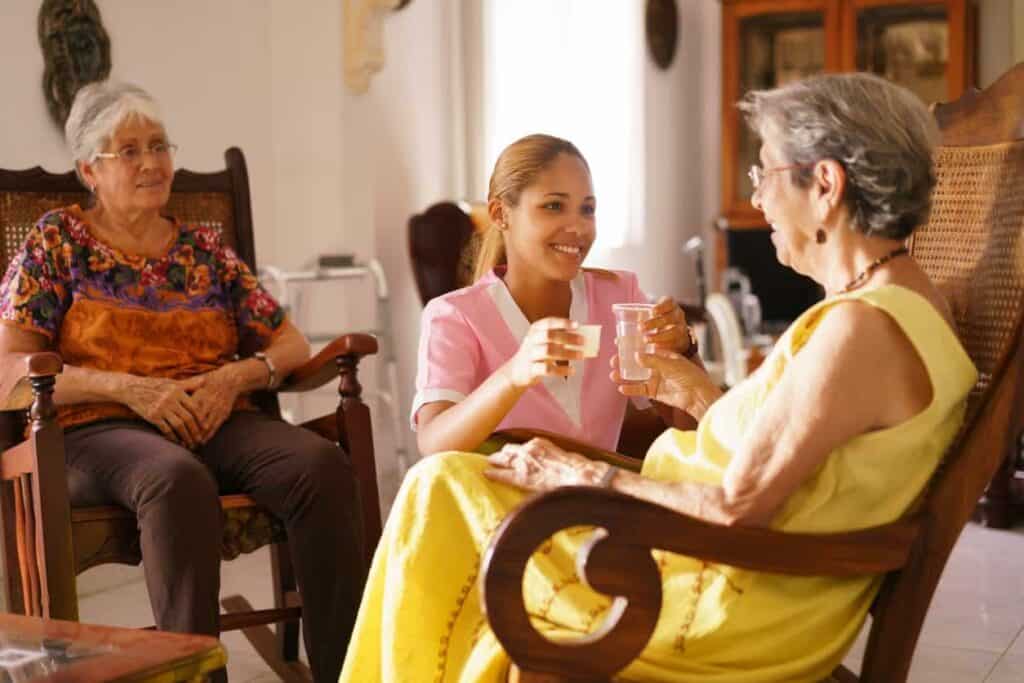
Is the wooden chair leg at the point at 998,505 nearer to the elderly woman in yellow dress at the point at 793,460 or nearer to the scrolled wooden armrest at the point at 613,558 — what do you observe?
the elderly woman in yellow dress at the point at 793,460

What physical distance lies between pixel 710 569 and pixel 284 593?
1.53 meters

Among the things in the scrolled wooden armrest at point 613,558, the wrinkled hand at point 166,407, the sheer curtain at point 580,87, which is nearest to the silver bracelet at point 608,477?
the scrolled wooden armrest at point 613,558

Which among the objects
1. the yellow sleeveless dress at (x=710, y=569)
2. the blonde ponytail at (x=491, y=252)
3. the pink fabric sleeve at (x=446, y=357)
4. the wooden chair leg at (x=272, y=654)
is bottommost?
the wooden chair leg at (x=272, y=654)

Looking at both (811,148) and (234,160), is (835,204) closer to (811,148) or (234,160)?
(811,148)

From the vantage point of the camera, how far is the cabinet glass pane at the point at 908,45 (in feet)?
20.5

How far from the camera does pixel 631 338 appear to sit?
1.90 meters

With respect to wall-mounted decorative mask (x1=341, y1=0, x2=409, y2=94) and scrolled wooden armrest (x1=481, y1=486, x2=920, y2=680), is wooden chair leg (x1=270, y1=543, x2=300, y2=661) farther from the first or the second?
wall-mounted decorative mask (x1=341, y1=0, x2=409, y2=94)

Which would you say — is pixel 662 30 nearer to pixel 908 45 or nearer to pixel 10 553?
pixel 908 45

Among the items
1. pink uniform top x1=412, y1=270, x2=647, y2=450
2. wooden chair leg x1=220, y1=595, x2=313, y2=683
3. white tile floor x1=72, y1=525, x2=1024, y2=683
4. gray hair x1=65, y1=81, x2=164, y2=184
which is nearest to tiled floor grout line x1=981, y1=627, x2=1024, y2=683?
white tile floor x1=72, y1=525, x2=1024, y2=683

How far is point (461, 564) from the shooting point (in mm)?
1612

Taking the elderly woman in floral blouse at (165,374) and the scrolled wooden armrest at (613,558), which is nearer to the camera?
the scrolled wooden armrest at (613,558)

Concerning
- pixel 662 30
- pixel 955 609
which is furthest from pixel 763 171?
pixel 662 30

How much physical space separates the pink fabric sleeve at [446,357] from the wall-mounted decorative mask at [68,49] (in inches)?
70.1

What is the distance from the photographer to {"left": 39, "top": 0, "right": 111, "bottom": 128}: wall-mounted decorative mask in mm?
3436
